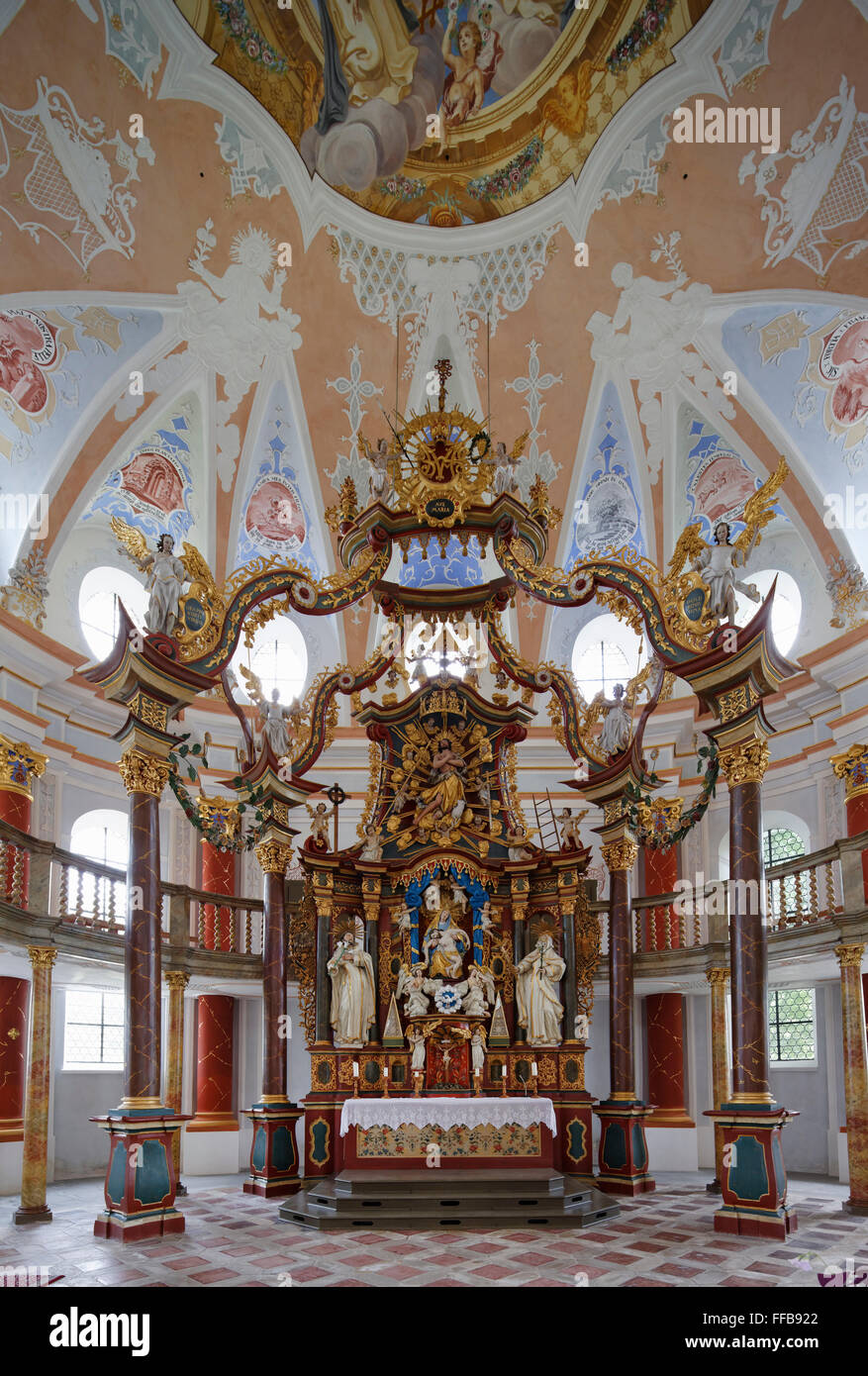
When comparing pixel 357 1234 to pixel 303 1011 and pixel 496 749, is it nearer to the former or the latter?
pixel 303 1011

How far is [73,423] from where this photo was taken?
20.1 meters

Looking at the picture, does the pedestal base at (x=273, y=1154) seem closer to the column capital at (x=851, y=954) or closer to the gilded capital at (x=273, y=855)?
the gilded capital at (x=273, y=855)

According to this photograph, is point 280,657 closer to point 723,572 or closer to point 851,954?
point 723,572

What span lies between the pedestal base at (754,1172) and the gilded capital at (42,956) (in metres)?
8.88

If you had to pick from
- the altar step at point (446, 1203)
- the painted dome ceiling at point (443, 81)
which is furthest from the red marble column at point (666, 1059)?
the painted dome ceiling at point (443, 81)

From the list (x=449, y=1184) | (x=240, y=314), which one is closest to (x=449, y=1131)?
(x=449, y=1184)

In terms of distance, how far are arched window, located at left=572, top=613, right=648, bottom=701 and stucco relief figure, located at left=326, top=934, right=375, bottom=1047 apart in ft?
30.3

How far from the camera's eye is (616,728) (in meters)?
18.5

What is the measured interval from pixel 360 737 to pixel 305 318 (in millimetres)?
8661

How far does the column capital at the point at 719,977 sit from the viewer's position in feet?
61.8

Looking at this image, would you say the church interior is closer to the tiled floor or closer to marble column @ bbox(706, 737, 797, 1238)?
marble column @ bbox(706, 737, 797, 1238)

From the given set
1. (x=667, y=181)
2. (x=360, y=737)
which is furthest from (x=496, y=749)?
(x=667, y=181)

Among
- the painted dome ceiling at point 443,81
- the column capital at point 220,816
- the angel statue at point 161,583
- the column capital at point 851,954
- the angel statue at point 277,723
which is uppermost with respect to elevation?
the painted dome ceiling at point 443,81

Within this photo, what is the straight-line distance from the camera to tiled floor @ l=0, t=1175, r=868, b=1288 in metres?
9.80
